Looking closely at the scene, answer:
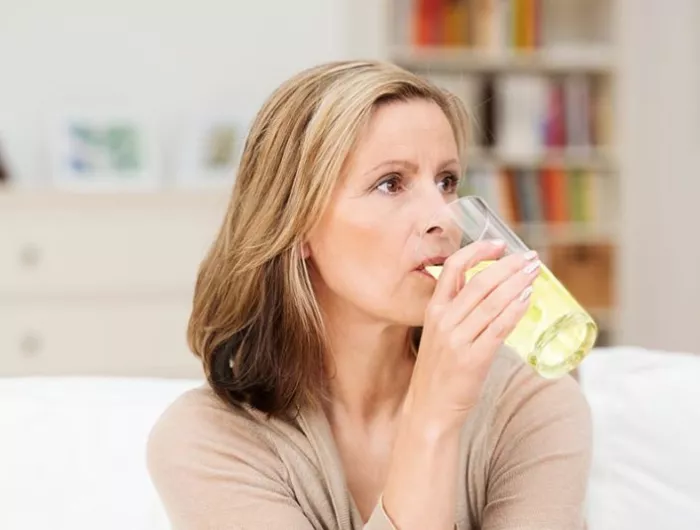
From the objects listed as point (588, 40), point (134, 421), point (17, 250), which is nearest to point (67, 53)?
point (17, 250)

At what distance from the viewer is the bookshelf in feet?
12.0

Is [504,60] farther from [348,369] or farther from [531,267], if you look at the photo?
[531,267]

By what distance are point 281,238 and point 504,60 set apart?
2703mm

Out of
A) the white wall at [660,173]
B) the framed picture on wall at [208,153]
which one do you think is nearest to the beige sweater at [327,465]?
the framed picture on wall at [208,153]

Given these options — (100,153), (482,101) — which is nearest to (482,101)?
(482,101)

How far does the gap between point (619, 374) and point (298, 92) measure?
63 cm

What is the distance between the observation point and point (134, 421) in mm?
1359

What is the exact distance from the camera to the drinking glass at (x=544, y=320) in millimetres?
925

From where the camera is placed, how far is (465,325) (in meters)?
0.97

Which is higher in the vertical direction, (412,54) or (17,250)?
A: (412,54)

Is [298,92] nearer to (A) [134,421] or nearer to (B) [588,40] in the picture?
(A) [134,421]

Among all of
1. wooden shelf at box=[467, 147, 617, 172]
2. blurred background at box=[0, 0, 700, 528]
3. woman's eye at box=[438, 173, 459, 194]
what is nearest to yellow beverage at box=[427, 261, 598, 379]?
woman's eye at box=[438, 173, 459, 194]

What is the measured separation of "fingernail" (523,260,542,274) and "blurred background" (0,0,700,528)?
2.56m

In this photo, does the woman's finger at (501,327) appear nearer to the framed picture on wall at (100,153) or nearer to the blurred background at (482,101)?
the blurred background at (482,101)
